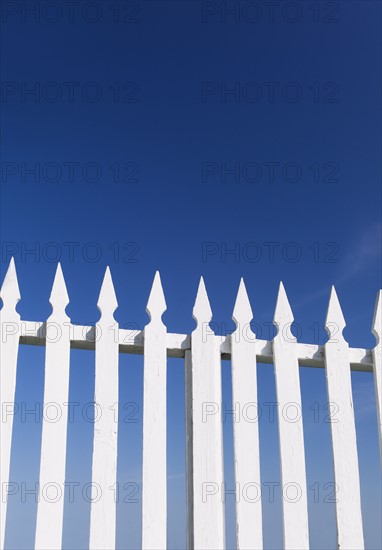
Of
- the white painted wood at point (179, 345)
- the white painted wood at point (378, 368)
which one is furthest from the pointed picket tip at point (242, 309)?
the white painted wood at point (378, 368)

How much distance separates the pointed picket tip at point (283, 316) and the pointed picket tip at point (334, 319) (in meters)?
0.30

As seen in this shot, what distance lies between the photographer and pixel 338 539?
13.9 feet

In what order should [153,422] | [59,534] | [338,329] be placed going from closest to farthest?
[59,534]
[153,422]
[338,329]

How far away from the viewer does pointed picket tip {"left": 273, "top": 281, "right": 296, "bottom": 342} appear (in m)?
4.52

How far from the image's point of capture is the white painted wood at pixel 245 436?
4.05m

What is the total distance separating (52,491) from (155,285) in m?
1.40

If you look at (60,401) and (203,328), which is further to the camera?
(203,328)

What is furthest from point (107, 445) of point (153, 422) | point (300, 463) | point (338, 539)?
point (338, 539)

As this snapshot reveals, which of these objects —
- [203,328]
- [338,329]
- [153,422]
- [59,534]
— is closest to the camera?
[59,534]

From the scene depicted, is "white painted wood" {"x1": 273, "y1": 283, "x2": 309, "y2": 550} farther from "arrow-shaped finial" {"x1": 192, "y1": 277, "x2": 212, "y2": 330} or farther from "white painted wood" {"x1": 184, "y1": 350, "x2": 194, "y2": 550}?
"white painted wood" {"x1": 184, "y1": 350, "x2": 194, "y2": 550}

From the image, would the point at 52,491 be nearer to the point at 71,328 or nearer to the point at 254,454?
the point at 71,328

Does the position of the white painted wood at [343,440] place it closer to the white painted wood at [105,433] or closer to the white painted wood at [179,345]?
the white painted wood at [179,345]

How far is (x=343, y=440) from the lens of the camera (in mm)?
4410

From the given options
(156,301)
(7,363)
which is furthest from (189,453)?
(7,363)
